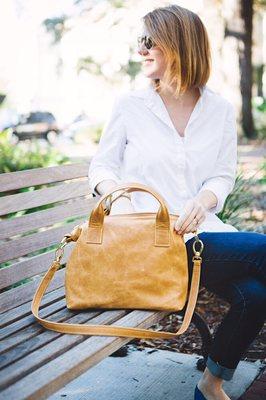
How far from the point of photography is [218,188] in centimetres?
271

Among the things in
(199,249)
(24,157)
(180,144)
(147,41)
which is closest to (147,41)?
(147,41)

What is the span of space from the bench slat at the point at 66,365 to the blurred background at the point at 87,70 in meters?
2.15

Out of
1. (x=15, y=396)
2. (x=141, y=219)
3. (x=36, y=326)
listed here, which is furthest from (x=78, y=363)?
(x=141, y=219)

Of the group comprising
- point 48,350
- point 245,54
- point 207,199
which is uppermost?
point 207,199

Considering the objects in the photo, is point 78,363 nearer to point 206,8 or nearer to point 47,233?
point 47,233

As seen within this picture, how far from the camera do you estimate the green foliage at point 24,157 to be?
16.7 feet

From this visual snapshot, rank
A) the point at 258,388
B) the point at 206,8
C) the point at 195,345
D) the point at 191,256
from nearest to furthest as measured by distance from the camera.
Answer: the point at 191,256, the point at 258,388, the point at 195,345, the point at 206,8

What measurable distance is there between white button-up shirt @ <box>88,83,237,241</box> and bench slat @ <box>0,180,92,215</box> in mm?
345

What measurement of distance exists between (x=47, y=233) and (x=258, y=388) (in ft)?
3.99

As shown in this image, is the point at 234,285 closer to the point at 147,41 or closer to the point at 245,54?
the point at 147,41

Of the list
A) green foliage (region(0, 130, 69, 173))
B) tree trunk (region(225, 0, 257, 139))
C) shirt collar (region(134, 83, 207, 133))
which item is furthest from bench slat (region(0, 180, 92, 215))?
tree trunk (region(225, 0, 257, 139))

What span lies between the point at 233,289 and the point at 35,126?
2051 centimetres

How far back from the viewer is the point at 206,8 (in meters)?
11.9

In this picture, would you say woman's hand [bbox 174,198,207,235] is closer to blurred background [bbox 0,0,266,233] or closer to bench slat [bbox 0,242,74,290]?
bench slat [bbox 0,242,74,290]
